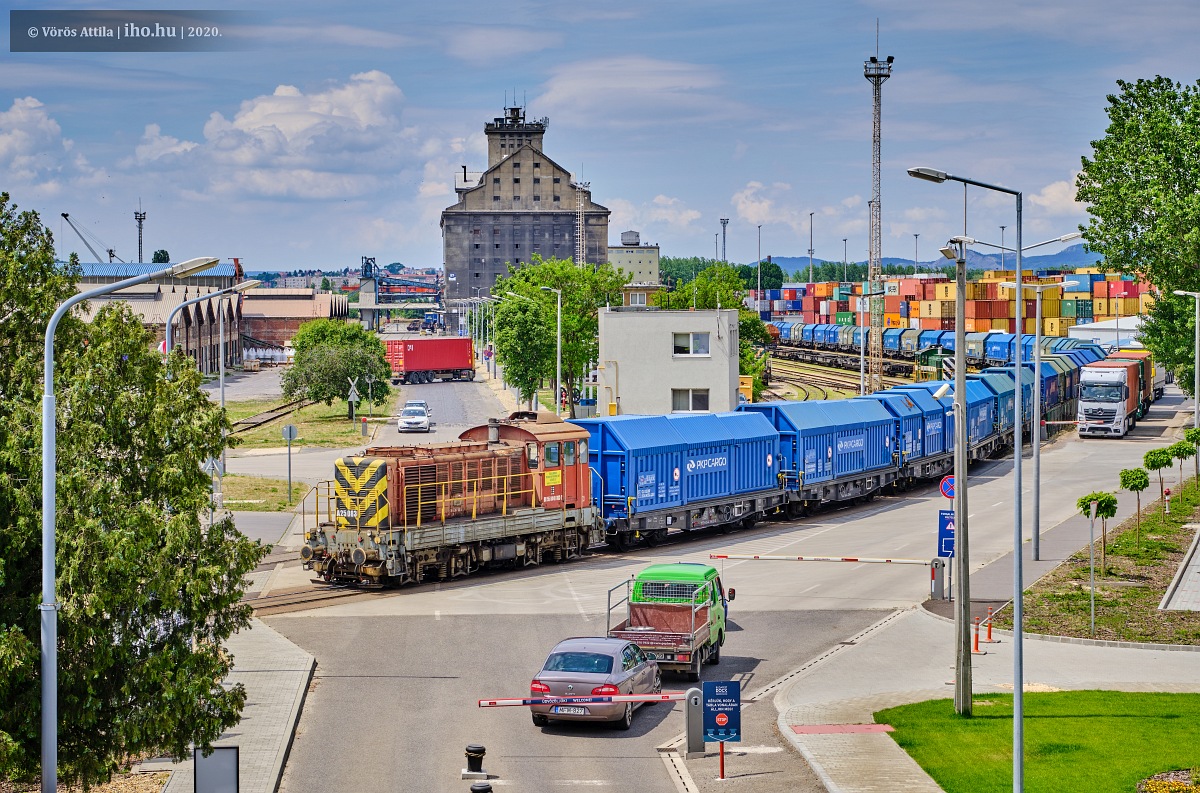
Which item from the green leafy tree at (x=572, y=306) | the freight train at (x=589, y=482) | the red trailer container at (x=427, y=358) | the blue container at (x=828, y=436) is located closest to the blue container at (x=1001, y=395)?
the freight train at (x=589, y=482)

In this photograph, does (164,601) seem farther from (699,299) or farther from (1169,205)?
(699,299)

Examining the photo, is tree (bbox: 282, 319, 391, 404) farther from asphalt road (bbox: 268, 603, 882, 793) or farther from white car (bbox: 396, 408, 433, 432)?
asphalt road (bbox: 268, 603, 882, 793)

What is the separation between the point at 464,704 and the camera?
81.4 feet

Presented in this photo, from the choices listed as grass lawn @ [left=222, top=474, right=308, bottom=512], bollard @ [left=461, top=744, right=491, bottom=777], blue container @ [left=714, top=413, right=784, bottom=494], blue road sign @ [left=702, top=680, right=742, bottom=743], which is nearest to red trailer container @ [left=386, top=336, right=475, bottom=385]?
grass lawn @ [left=222, top=474, right=308, bottom=512]

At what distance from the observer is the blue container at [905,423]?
5528 centimetres

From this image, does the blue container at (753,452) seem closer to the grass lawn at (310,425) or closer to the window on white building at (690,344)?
the window on white building at (690,344)

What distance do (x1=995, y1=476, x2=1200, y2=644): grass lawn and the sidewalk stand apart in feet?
53.1

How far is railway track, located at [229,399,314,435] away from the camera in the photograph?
81.3m

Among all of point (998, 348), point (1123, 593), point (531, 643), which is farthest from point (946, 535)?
point (998, 348)

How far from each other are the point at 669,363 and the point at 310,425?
29.0m

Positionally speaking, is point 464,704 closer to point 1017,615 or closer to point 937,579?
point 1017,615

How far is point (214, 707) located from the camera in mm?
17078

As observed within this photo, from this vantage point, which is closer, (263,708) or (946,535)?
(263,708)

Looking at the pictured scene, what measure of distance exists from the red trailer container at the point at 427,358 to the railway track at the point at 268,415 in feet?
78.6
